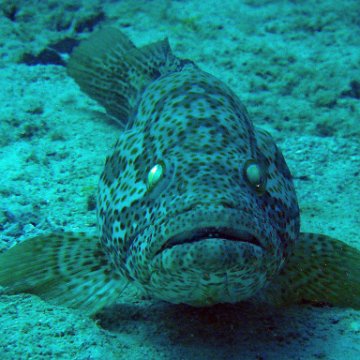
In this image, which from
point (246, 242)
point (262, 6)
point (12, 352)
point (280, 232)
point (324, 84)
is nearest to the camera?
point (246, 242)

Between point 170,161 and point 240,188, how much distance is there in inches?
19.1

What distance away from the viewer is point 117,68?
5734mm

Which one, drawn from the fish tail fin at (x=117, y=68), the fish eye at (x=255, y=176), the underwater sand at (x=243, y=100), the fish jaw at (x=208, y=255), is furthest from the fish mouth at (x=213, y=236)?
the fish tail fin at (x=117, y=68)

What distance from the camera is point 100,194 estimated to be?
3414 millimetres

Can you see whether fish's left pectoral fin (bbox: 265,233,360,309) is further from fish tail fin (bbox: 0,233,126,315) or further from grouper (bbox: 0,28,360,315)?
fish tail fin (bbox: 0,233,126,315)

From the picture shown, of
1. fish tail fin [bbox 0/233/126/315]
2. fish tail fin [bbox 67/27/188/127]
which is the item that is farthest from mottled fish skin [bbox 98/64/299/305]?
fish tail fin [bbox 67/27/188/127]

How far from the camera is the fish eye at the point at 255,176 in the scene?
107 inches

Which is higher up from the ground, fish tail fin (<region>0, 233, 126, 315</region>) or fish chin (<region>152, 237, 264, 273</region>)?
fish chin (<region>152, 237, 264, 273</region>)

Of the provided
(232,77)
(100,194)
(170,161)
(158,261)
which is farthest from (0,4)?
(158,261)

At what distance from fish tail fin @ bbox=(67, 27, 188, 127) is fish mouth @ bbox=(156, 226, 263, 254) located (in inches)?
109

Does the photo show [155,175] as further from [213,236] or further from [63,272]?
[63,272]

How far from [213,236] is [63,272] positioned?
143 centimetres

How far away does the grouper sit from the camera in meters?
2.35

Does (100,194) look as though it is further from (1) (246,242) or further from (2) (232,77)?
(2) (232,77)
